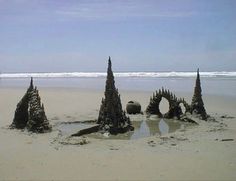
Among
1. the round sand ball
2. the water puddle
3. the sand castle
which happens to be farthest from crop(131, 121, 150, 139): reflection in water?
the round sand ball

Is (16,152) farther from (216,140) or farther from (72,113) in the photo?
(72,113)

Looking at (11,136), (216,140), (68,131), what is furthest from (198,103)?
(11,136)

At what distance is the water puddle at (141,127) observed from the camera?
1065cm

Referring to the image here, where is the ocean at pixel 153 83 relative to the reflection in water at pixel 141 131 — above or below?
above

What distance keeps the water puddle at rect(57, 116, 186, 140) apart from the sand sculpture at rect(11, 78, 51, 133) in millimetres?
651

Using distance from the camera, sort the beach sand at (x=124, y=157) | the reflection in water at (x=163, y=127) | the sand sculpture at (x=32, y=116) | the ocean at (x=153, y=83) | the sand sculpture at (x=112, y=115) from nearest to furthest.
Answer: the beach sand at (x=124, y=157) < the sand sculpture at (x=32, y=116) < the sand sculpture at (x=112, y=115) < the reflection in water at (x=163, y=127) < the ocean at (x=153, y=83)

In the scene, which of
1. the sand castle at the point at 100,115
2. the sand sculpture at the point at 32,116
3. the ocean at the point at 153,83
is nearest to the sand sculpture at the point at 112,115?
the sand castle at the point at 100,115

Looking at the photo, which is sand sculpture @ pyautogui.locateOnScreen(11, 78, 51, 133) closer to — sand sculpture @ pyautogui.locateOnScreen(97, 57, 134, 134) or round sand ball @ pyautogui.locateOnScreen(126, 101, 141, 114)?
sand sculpture @ pyautogui.locateOnScreen(97, 57, 134, 134)

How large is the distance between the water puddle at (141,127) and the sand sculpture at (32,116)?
2.14 feet

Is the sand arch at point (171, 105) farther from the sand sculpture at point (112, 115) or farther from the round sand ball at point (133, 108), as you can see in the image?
the sand sculpture at point (112, 115)

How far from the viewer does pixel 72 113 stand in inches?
602

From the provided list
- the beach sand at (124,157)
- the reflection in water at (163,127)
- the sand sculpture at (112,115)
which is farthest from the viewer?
the reflection in water at (163,127)

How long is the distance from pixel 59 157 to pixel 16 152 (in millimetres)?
1096

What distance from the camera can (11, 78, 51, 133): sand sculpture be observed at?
10.9 m
